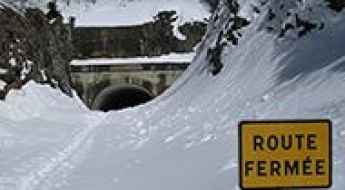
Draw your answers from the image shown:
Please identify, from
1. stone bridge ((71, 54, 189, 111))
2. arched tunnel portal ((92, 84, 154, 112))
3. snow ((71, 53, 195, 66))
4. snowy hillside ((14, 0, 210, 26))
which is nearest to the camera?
stone bridge ((71, 54, 189, 111))

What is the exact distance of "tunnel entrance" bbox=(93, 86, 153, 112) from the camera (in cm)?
3875

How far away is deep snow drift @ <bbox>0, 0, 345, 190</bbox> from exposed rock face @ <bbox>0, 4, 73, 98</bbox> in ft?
5.52

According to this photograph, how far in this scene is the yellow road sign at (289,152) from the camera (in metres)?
3.34

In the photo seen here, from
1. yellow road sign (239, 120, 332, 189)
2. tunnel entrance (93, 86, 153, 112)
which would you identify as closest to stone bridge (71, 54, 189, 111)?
tunnel entrance (93, 86, 153, 112)

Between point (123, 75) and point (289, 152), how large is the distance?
34.5 m

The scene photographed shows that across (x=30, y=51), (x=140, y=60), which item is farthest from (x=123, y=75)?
(x=30, y=51)

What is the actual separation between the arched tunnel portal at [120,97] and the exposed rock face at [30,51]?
2934 mm

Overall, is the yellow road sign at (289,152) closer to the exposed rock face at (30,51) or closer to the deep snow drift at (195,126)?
the deep snow drift at (195,126)

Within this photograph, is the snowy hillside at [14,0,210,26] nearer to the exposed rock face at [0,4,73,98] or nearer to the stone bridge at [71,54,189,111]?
the stone bridge at [71,54,189,111]

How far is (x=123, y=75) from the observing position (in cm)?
3772

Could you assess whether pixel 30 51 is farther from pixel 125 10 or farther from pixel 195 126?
pixel 125 10

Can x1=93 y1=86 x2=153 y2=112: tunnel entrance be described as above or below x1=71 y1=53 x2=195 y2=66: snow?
below

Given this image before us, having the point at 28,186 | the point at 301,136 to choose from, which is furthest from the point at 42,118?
the point at 301,136

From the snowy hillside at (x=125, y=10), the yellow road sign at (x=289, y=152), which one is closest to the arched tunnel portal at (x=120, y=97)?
the snowy hillside at (x=125, y=10)
